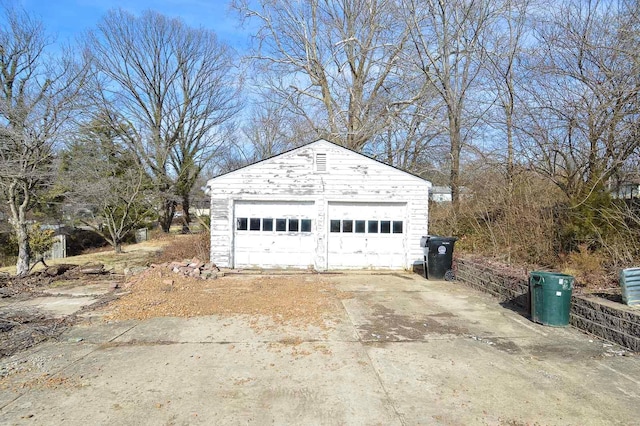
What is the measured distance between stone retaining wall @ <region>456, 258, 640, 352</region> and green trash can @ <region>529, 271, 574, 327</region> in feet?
0.63

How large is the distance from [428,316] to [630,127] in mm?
5143

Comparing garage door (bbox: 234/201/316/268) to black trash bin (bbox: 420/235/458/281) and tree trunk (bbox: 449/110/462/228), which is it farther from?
tree trunk (bbox: 449/110/462/228)

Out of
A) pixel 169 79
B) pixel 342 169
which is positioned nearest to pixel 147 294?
pixel 342 169

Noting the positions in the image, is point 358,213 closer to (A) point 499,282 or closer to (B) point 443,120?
(A) point 499,282

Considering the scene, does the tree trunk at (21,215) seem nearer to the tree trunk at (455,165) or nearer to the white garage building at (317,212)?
the white garage building at (317,212)

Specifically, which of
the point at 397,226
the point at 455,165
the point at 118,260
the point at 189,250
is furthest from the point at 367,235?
the point at 118,260

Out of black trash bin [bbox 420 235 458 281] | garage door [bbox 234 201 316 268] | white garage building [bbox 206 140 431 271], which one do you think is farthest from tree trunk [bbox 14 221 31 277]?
black trash bin [bbox 420 235 458 281]

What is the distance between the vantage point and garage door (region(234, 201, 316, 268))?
39.7ft

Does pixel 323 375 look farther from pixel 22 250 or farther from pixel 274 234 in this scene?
pixel 22 250

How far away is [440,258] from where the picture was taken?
431 inches

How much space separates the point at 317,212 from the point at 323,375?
778 cm

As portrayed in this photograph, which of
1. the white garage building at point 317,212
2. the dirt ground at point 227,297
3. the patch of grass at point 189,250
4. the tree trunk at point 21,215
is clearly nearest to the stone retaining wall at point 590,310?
the dirt ground at point 227,297

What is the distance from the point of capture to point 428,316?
7125 mm

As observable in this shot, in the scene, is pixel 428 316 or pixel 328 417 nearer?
pixel 328 417
